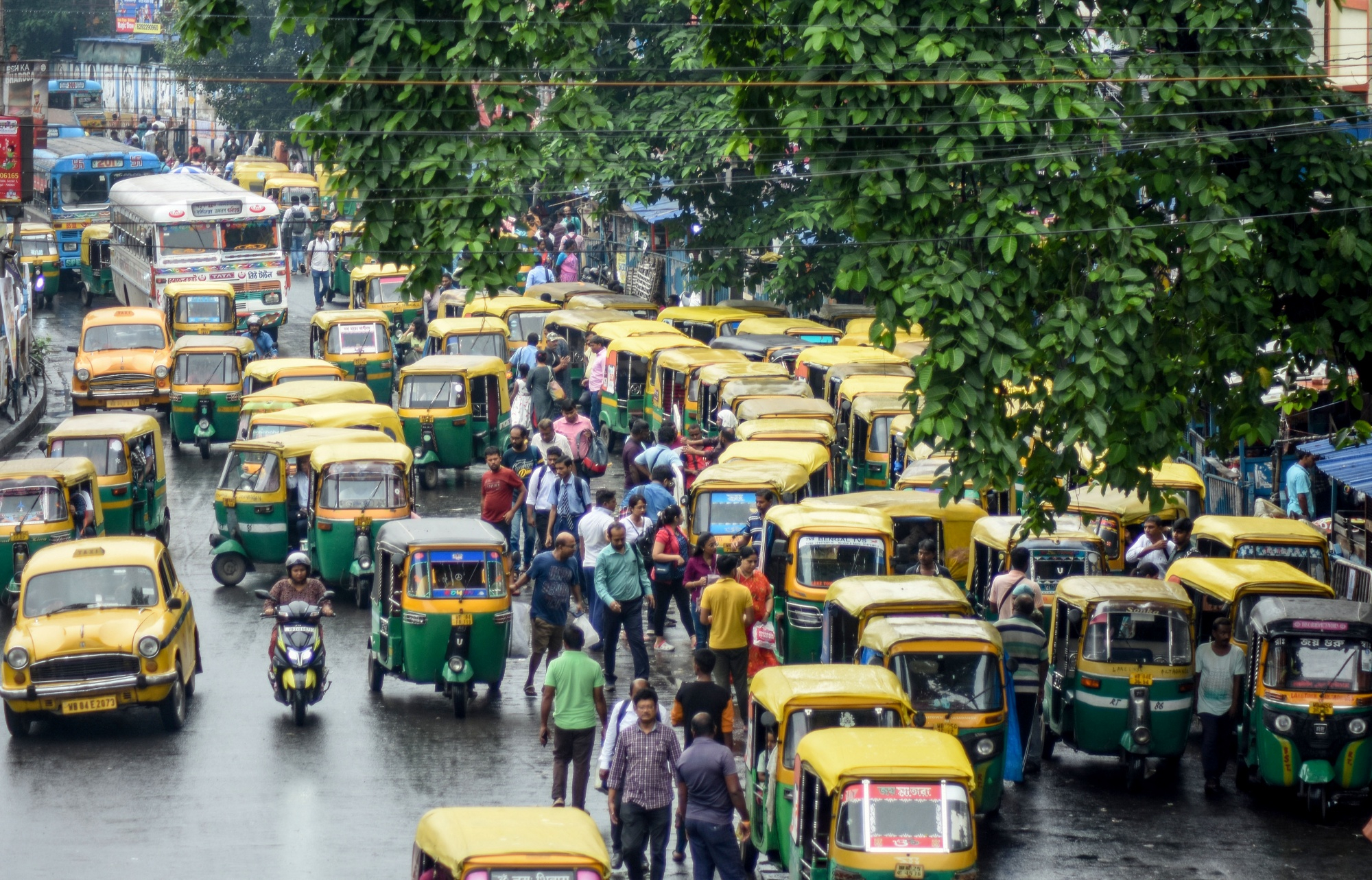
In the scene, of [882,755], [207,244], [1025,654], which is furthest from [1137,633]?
[207,244]

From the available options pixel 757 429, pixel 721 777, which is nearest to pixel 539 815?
pixel 721 777

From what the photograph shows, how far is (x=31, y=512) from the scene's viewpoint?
2094 cm

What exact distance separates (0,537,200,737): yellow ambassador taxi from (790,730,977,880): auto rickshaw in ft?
23.4

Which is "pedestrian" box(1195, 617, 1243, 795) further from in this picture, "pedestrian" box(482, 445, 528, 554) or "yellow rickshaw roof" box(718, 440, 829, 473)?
"pedestrian" box(482, 445, 528, 554)

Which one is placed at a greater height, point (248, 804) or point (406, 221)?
point (406, 221)

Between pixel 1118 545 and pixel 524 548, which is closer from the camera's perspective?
pixel 1118 545

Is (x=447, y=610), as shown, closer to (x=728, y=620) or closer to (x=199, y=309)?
(x=728, y=620)

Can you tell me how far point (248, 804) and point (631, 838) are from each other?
3.62 meters

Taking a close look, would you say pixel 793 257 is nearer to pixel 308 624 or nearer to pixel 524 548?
pixel 524 548

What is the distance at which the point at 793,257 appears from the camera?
35.0 meters

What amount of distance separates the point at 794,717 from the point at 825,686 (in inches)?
13.4

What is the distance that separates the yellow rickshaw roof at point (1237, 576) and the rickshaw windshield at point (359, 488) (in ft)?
28.8

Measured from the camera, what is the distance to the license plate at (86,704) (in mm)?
16000

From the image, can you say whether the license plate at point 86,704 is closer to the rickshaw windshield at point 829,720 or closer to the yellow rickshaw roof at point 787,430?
the rickshaw windshield at point 829,720
